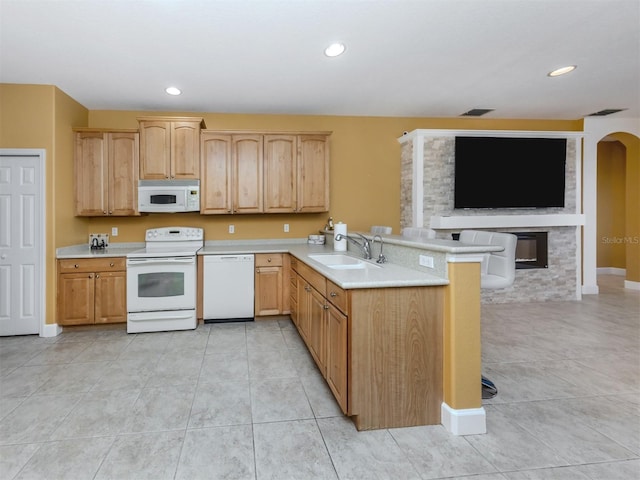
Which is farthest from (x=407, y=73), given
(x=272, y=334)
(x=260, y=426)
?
(x=260, y=426)

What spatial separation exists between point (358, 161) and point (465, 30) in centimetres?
252

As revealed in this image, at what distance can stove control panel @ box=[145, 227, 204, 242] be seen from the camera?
461cm

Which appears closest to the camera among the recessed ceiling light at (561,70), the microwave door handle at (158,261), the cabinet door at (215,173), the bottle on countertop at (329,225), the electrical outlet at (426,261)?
the electrical outlet at (426,261)

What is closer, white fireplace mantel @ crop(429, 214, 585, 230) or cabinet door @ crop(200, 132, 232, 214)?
cabinet door @ crop(200, 132, 232, 214)

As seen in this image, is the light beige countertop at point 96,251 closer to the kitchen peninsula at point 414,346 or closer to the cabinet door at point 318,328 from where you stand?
the cabinet door at point 318,328

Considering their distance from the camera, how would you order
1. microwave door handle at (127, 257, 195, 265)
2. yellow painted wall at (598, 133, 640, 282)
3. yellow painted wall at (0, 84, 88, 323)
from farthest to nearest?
yellow painted wall at (598, 133, 640, 282) < microwave door handle at (127, 257, 195, 265) < yellow painted wall at (0, 84, 88, 323)

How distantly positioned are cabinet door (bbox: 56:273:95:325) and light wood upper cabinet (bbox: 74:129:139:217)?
0.83 meters

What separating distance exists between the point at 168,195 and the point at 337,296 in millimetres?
3057

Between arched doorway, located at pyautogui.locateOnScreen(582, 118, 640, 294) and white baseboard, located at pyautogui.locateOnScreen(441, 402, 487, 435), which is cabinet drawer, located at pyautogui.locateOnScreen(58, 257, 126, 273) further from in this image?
arched doorway, located at pyautogui.locateOnScreen(582, 118, 640, 294)

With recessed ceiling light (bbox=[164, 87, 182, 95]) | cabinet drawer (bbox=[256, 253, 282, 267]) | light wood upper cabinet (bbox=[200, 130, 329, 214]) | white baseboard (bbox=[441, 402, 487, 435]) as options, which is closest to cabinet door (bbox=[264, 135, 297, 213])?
light wood upper cabinet (bbox=[200, 130, 329, 214])

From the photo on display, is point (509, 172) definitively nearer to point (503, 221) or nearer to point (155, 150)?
point (503, 221)

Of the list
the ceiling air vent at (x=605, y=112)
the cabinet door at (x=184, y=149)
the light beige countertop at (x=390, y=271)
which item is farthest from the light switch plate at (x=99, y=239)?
the ceiling air vent at (x=605, y=112)

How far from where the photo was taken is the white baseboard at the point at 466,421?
209 cm

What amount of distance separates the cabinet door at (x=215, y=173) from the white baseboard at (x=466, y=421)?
3492 mm
